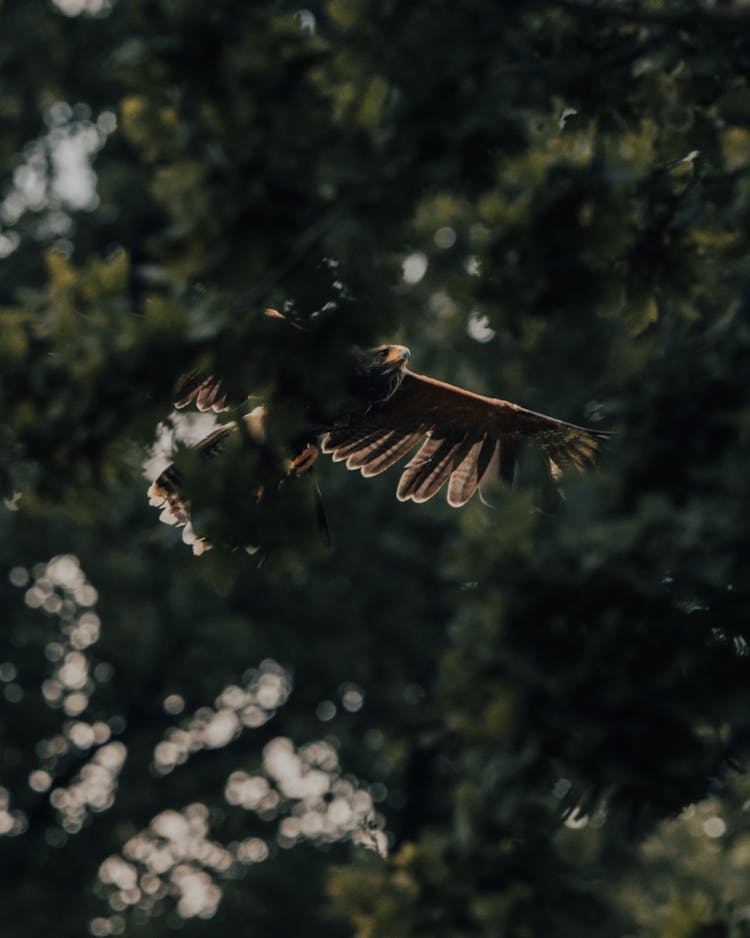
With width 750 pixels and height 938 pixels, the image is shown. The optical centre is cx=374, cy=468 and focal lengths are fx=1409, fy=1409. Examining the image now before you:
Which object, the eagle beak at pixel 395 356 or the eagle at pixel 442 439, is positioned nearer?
the eagle beak at pixel 395 356

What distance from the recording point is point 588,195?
443 centimetres

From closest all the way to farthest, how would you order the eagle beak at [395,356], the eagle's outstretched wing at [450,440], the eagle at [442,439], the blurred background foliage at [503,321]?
the blurred background foliage at [503,321] < the eagle beak at [395,356] < the eagle at [442,439] < the eagle's outstretched wing at [450,440]

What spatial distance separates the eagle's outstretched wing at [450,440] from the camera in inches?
286

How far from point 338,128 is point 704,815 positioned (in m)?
13.4

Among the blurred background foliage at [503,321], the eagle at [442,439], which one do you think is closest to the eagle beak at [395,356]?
the eagle at [442,439]

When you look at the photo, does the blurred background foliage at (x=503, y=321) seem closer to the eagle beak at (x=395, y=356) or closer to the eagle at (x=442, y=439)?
the eagle at (x=442, y=439)

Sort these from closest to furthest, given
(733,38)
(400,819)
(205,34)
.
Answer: (205,34), (733,38), (400,819)

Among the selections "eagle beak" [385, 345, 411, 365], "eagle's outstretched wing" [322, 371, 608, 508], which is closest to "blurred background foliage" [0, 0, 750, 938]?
"eagle's outstretched wing" [322, 371, 608, 508]

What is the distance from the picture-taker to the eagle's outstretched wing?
7.27 metres

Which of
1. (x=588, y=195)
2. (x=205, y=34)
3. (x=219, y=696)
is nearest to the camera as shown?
(x=205, y=34)

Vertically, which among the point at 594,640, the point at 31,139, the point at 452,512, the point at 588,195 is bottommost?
the point at 452,512

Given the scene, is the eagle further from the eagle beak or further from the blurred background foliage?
the blurred background foliage

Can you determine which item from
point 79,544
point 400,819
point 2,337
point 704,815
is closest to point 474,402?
point 2,337

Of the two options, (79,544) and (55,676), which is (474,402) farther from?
(55,676)
